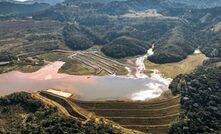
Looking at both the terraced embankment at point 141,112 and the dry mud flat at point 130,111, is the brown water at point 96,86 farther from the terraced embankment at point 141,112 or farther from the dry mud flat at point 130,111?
the terraced embankment at point 141,112

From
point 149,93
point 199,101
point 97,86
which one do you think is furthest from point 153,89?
point 199,101

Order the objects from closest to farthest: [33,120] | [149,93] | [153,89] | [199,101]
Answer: [33,120], [199,101], [149,93], [153,89]

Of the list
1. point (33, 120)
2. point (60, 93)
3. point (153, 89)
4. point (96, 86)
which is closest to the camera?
point (33, 120)

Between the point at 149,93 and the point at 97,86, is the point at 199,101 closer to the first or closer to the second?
the point at 149,93

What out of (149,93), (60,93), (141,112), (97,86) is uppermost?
(60,93)

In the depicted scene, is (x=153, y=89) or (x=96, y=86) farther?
(x=96, y=86)

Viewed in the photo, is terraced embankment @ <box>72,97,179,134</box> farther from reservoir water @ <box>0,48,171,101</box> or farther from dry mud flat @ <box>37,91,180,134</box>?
reservoir water @ <box>0,48,171,101</box>

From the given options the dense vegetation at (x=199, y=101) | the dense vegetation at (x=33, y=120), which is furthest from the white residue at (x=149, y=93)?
the dense vegetation at (x=33, y=120)
